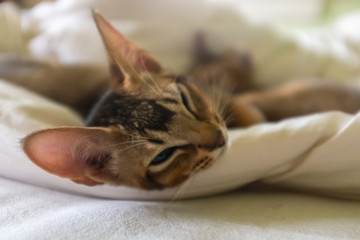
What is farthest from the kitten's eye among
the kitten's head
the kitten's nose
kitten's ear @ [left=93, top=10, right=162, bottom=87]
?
kitten's ear @ [left=93, top=10, right=162, bottom=87]

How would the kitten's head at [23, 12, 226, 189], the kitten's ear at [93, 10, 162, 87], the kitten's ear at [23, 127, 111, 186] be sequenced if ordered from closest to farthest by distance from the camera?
the kitten's ear at [23, 127, 111, 186] → the kitten's head at [23, 12, 226, 189] → the kitten's ear at [93, 10, 162, 87]

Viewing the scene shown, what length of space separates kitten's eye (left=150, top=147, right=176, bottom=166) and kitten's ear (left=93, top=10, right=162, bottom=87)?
9.5 inches

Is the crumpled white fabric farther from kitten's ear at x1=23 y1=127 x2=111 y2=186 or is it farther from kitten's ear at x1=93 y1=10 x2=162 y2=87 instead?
kitten's ear at x1=93 y1=10 x2=162 y2=87

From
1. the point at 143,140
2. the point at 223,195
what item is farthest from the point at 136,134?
the point at 223,195

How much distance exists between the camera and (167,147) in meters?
0.81

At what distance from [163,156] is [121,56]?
30cm

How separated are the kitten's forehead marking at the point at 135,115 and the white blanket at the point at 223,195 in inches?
5.9

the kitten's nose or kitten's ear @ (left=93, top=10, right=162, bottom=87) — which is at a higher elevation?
kitten's ear @ (left=93, top=10, right=162, bottom=87)

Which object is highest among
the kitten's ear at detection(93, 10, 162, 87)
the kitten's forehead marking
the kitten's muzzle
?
the kitten's ear at detection(93, 10, 162, 87)

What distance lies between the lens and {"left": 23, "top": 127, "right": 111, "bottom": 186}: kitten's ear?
2.20 feet

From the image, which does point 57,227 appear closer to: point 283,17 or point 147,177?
point 147,177

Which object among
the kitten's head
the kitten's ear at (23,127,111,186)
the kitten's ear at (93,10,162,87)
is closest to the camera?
the kitten's ear at (23,127,111,186)

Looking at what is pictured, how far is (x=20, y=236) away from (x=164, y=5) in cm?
139

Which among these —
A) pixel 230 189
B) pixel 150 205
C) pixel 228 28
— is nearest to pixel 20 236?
pixel 150 205
